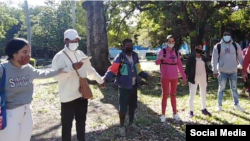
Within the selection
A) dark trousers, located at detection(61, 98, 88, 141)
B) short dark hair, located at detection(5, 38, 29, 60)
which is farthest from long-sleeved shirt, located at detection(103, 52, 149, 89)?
short dark hair, located at detection(5, 38, 29, 60)

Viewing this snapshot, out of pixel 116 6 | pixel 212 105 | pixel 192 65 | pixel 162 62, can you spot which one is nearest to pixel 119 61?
pixel 162 62

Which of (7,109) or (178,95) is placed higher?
(7,109)

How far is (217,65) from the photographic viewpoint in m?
7.00

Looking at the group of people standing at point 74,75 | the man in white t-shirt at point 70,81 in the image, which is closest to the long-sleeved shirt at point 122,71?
the group of people standing at point 74,75

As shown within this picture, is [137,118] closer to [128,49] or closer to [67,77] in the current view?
[128,49]

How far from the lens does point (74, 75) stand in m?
4.48

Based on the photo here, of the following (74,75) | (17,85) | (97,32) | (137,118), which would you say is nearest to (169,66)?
(137,118)

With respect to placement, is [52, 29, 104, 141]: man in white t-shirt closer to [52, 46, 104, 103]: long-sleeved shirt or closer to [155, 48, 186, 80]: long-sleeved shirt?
[52, 46, 104, 103]: long-sleeved shirt

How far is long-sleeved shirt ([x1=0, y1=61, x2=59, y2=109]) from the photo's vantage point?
3426 millimetres

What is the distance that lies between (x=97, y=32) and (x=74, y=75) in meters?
7.62

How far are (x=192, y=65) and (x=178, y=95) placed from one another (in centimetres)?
422

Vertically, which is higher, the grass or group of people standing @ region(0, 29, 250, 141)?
group of people standing @ region(0, 29, 250, 141)

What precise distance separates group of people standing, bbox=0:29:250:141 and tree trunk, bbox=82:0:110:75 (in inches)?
240

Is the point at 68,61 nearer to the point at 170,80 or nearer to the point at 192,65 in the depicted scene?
the point at 170,80
